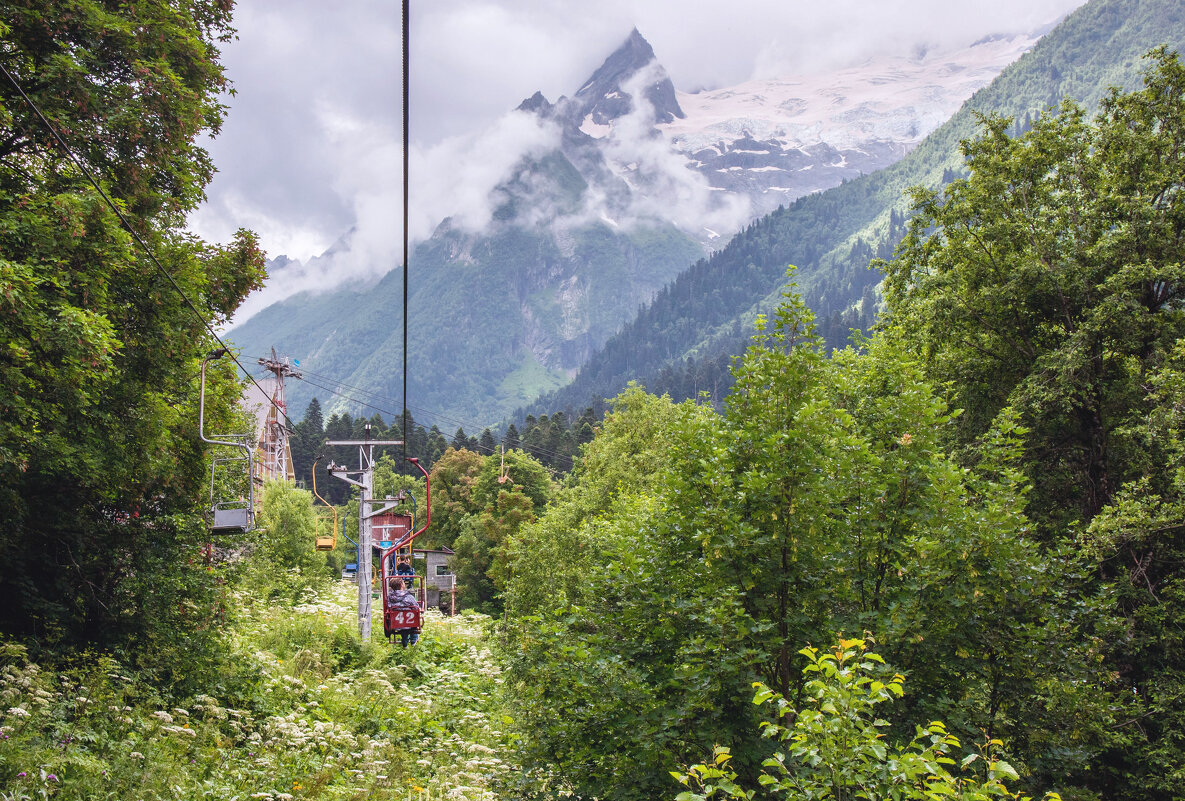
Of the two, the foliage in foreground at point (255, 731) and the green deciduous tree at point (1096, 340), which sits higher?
the green deciduous tree at point (1096, 340)

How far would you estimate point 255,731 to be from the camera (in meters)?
16.3

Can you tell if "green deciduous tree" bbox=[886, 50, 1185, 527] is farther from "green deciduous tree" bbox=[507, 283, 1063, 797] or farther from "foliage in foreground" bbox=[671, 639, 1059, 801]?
"foliage in foreground" bbox=[671, 639, 1059, 801]

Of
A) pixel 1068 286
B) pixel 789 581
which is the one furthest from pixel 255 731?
pixel 1068 286

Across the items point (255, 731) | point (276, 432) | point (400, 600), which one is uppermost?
point (276, 432)

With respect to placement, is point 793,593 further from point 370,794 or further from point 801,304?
point 370,794

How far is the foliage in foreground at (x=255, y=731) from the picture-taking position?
35.8ft

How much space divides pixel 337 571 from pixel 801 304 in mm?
88828

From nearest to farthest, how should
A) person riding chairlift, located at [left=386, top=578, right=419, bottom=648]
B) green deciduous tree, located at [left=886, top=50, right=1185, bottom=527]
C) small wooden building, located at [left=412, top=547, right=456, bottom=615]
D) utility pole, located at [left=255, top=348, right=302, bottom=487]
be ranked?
green deciduous tree, located at [left=886, top=50, right=1185, bottom=527] < person riding chairlift, located at [left=386, top=578, right=419, bottom=648] < small wooden building, located at [left=412, top=547, right=456, bottom=615] < utility pole, located at [left=255, top=348, right=302, bottom=487]

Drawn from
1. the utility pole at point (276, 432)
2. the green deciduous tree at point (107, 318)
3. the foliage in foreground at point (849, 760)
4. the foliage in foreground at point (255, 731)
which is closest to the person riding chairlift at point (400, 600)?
the foliage in foreground at point (255, 731)

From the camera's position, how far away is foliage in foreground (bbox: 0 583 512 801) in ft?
35.8

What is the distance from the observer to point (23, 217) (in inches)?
493

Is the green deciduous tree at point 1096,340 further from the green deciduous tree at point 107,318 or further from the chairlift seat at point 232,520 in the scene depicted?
the green deciduous tree at point 107,318

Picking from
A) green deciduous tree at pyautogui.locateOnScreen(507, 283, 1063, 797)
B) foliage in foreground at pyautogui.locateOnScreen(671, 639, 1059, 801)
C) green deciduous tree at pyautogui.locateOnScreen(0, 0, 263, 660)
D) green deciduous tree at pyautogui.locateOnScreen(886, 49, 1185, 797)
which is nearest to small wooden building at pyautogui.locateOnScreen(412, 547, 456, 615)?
green deciduous tree at pyautogui.locateOnScreen(0, 0, 263, 660)

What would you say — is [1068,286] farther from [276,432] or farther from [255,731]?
[276,432]
